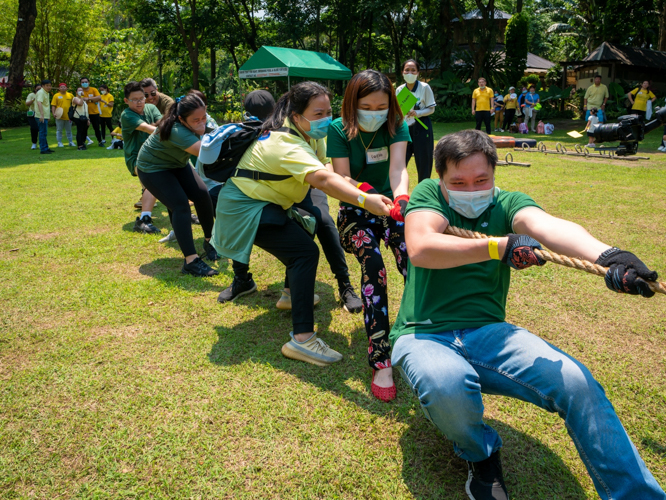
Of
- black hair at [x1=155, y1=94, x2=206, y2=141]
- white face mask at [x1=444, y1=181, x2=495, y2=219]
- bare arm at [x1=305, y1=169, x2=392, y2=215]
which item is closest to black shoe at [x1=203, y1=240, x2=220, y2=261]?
black hair at [x1=155, y1=94, x2=206, y2=141]

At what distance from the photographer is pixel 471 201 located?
7.69ft

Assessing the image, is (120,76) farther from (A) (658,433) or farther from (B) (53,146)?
(A) (658,433)

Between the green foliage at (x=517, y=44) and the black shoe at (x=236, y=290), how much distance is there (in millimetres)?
25517

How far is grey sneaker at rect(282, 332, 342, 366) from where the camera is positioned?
3336 millimetres

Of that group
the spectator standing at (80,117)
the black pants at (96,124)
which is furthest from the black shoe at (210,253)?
the black pants at (96,124)

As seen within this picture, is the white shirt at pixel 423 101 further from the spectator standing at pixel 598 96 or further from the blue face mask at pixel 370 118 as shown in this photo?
the spectator standing at pixel 598 96

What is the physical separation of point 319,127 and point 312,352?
1530mm

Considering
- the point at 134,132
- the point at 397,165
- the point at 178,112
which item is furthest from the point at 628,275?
the point at 134,132

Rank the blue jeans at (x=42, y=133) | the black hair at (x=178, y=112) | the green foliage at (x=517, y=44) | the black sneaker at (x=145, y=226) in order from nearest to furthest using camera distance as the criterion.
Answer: the black hair at (x=178, y=112), the black sneaker at (x=145, y=226), the blue jeans at (x=42, y=133), the green foliage at (x=517, y=44)

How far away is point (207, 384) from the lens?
3.11 metres

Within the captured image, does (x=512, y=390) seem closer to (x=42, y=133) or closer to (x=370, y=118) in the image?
(x=370, y=118)

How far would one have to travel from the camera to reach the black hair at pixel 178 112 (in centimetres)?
456

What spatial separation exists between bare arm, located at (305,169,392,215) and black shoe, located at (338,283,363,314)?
1.32 metres

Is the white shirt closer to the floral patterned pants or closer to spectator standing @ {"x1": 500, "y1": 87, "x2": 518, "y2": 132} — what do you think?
the floral patterned pants
